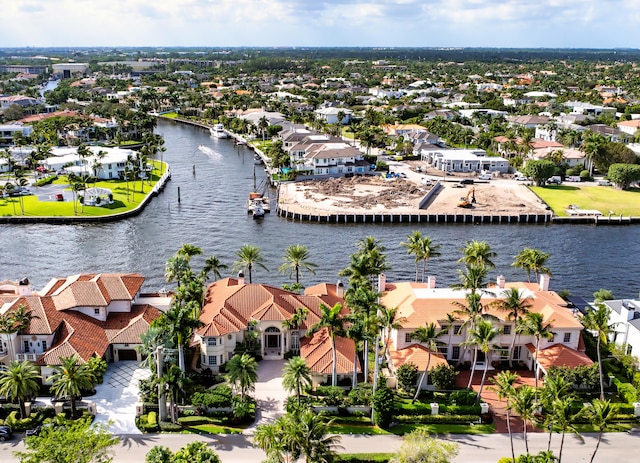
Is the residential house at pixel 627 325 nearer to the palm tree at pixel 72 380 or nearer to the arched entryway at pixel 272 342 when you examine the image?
the arched entryway at pixel 272 342

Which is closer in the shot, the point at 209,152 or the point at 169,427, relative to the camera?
the point at 169,427

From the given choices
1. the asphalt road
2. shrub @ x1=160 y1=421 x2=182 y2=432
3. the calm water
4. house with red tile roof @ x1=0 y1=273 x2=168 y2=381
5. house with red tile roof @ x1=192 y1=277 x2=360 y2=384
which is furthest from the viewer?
the calm water

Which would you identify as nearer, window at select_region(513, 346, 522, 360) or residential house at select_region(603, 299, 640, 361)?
residential house at select_region(603, 299, 640, 361)

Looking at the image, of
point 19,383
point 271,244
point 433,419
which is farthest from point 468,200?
point 19,383

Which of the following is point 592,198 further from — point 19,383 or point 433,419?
point 19,383

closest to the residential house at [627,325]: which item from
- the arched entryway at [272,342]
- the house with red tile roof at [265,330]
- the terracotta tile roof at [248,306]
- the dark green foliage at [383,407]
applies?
the dark green foliage at [383,407]

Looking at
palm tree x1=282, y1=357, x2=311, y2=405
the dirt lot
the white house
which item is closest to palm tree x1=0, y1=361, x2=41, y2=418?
palm tree x1=282, y1=357, x2=311, y2=405

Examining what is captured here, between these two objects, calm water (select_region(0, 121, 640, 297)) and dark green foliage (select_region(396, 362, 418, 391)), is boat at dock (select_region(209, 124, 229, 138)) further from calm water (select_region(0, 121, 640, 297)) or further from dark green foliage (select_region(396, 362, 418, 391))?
dark green foliage (select_region(396, 362, 418, 391))
